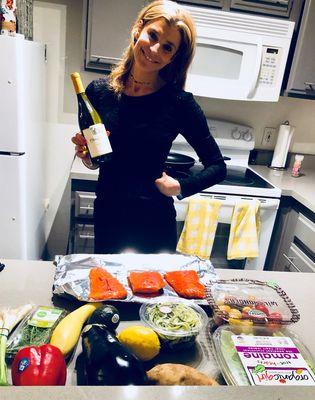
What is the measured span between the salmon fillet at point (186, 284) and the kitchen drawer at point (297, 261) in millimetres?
1309

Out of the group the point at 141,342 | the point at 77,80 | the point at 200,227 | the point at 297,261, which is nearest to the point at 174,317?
the point at 141,342

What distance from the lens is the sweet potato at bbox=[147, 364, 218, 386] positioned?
68 centimetres

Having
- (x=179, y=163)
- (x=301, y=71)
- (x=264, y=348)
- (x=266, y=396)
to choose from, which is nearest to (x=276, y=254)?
(x=179, y=163)

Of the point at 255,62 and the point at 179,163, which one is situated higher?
the point at 255,62

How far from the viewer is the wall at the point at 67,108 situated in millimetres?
2314

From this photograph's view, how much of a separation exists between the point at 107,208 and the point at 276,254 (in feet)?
4.64

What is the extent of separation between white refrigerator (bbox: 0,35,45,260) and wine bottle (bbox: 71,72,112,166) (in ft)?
1.65

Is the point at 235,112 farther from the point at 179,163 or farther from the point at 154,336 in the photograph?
the point at 154,336

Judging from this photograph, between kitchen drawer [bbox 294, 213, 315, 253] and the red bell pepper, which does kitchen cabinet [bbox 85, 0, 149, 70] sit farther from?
the red bell pepper

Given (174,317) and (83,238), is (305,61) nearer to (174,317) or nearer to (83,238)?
(83,238)

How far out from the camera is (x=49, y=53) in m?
2.38

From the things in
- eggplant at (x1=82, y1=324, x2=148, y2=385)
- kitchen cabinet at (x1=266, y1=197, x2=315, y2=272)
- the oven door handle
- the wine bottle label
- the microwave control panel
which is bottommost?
kitchen cabinet at (x1=266, y1=197, x2=315, y2=272)

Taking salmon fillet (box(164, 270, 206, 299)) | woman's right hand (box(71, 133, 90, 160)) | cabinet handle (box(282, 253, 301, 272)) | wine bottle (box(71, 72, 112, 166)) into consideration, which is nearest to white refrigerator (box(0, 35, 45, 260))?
wine bottle (box(71, 72, 112, 166))

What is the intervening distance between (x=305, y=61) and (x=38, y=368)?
2.26 metres
